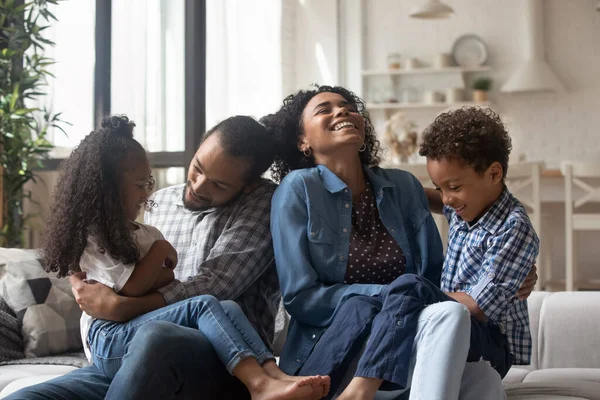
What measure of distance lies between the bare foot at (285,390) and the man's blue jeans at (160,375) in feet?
0.48

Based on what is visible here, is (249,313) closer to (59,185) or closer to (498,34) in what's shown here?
(59,185)

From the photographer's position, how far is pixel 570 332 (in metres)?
2.35

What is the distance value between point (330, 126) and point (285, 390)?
80 cm

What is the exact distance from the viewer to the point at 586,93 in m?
7.62

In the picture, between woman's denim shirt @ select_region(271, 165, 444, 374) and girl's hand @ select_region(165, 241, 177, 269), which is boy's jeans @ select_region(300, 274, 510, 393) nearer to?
woman's denim shirt @ select_region(271, 165, 444, 374)

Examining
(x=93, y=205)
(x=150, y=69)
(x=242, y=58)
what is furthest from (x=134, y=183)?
(x=242, y=58)

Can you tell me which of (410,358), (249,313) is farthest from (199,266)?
(410,358)

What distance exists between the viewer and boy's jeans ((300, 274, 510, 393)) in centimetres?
166

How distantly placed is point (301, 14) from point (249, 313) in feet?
21.7

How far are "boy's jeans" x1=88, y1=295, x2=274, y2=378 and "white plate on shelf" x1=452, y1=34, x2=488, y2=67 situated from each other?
21.0 ft

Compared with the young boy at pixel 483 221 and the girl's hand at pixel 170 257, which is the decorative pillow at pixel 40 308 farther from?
the young boy at pixel 483 221

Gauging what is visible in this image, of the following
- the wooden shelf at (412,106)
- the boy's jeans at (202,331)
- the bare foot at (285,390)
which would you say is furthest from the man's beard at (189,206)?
the wooden shelf at (412,106)

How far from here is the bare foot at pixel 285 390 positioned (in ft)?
5.36

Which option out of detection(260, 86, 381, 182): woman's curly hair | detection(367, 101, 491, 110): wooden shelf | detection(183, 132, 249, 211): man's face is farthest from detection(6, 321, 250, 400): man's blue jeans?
detection(367, 101, 491, 110): wooden shelf
